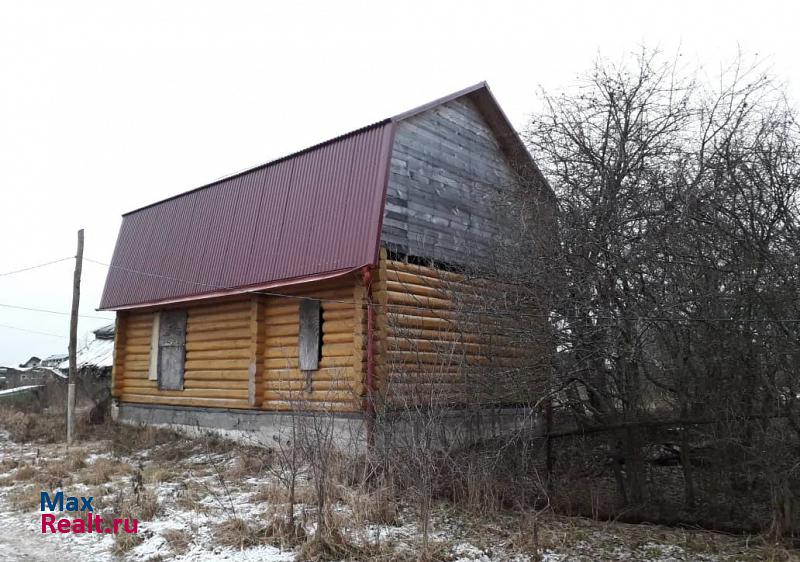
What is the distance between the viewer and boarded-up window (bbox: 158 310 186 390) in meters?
16.3

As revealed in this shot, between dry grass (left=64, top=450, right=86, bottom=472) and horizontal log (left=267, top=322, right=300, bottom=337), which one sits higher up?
horizontal log (left=267, top=322, right=300, bottom=337)

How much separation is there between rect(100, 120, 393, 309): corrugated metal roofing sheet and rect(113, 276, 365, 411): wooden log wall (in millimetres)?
576

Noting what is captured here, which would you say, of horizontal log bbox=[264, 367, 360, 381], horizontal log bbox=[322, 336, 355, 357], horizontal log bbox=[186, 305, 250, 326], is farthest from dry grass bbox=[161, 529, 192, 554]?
horizontal log bbox=[186, 305, 250, 326]

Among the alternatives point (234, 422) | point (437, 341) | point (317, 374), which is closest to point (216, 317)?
point (234, 422)

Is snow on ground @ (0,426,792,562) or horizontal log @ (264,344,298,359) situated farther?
horizontal log @ (264,344,298,359)

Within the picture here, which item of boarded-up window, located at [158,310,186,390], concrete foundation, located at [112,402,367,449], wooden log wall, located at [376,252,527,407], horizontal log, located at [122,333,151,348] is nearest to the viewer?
wooden log wall, located at [376,252,527,407]

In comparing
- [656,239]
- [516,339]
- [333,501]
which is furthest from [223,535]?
[656,239]

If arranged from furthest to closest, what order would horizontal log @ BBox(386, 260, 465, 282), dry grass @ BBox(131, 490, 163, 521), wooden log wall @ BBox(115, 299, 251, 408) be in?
wooden log wall @ BBox(115, 299, 251, 408) → horizontal log @ BBox(386, 260, 465, 282) → dry grass @ BBox(131, 490, 163, 521)

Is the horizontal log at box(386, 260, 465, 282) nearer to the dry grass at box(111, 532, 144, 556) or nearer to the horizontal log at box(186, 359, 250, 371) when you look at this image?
the horizontal log at box(186, 359, 250, 371)

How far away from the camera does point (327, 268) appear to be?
12.2 m

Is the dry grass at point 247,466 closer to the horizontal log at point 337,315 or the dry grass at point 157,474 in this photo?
the dry grass at point 157,474

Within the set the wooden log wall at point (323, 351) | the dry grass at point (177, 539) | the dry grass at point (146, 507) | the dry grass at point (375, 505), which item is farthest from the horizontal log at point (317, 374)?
the dry grass at point (177, 539)

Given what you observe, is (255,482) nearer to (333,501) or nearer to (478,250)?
(333,501)

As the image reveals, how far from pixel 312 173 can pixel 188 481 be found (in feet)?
21.3
